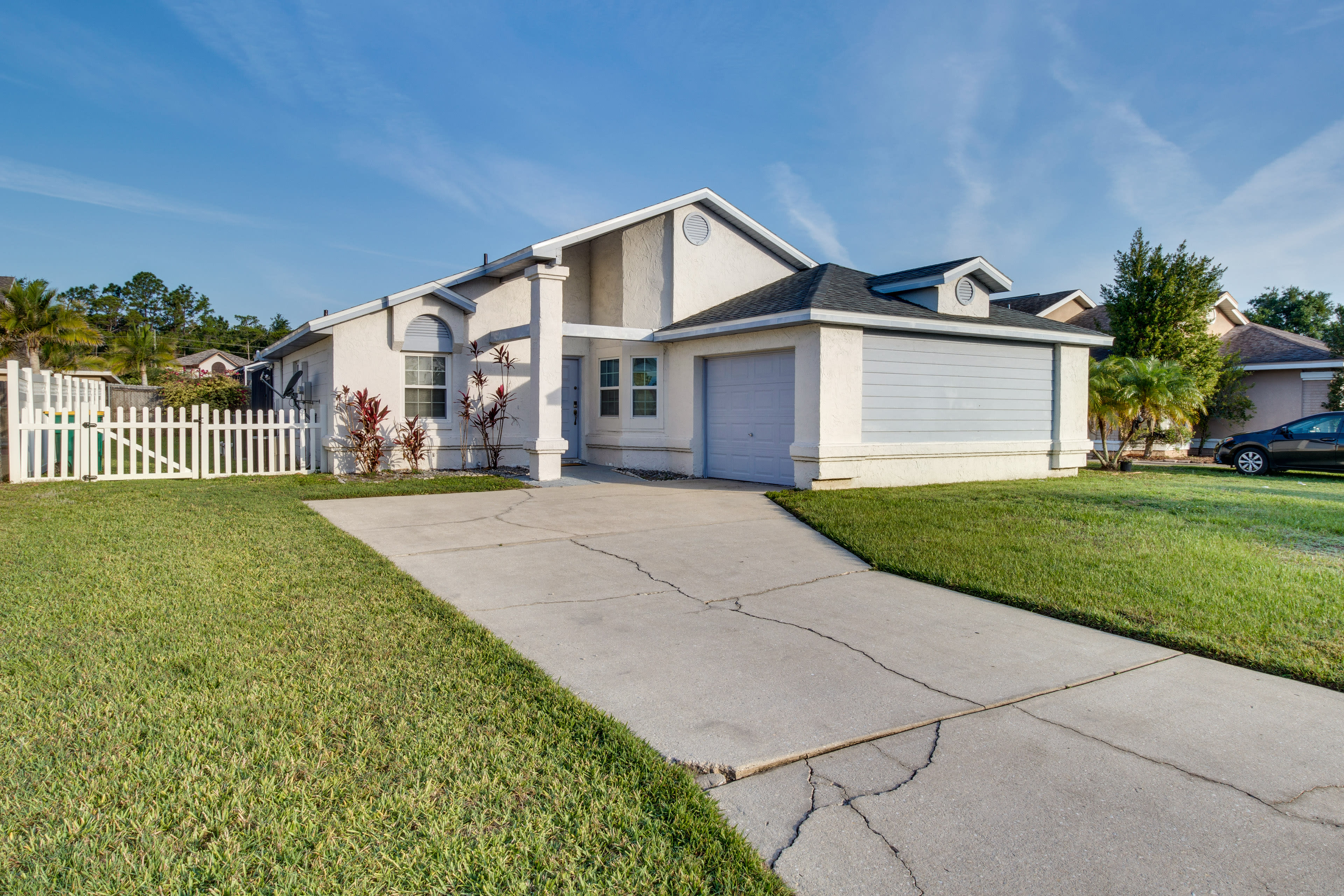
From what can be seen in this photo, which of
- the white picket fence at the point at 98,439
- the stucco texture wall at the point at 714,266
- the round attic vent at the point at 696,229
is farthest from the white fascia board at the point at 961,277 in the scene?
the white picket fence at the point at 98,439

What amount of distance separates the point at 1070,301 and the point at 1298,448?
1283 centimetres

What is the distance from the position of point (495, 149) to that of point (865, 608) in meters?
18.6

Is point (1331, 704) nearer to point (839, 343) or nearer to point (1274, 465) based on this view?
point (839, 343)

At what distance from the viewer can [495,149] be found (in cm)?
2031

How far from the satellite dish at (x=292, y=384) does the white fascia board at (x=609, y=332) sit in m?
8.03

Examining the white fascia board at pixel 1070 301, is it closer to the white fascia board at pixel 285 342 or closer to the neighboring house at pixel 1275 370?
the neighboring house at pixel 1275 370

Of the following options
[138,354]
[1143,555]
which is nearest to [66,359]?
[138,354]

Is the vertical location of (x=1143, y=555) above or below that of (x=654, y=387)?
below

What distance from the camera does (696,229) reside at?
1565 centimetres

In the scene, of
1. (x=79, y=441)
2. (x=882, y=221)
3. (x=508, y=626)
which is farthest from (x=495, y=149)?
(x=508, y=626)

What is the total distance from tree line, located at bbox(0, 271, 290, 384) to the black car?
3417 cm

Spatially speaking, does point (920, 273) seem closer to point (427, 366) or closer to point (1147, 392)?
point (1147, 392)

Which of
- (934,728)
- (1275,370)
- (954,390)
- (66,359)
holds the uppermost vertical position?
(66,359)

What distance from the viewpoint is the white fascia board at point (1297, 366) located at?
22.3m
